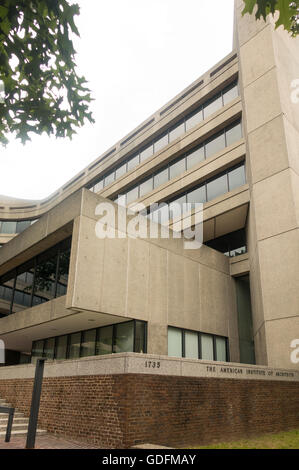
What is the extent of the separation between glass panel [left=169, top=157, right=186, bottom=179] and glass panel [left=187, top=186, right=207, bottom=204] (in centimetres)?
237

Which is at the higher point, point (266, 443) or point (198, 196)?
point (198, 196)

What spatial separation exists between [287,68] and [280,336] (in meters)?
16.1

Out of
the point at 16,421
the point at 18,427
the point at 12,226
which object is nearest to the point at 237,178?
the point at 16,421

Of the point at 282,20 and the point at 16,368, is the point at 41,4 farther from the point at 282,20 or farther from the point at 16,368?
the point at 16,368

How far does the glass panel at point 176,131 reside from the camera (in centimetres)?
2775

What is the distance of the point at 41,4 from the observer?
691cm

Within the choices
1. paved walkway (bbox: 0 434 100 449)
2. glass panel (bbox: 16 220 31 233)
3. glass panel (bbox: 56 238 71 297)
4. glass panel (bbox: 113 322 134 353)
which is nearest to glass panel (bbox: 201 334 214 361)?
glass panel (bbox: 113 322 134 353)

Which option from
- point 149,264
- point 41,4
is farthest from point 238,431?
point 41,4

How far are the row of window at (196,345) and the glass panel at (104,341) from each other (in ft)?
9.33

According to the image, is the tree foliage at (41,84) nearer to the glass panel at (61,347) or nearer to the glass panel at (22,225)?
the glass panel at (61,347)

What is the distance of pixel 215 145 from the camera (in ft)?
79.6

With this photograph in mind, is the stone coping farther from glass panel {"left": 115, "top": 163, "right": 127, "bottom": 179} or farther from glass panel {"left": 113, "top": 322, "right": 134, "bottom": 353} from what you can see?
glass panel {"left": 115, "top": 163, "right": 127, "bottom": 179}

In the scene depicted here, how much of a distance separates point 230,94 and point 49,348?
1999 centimetres
